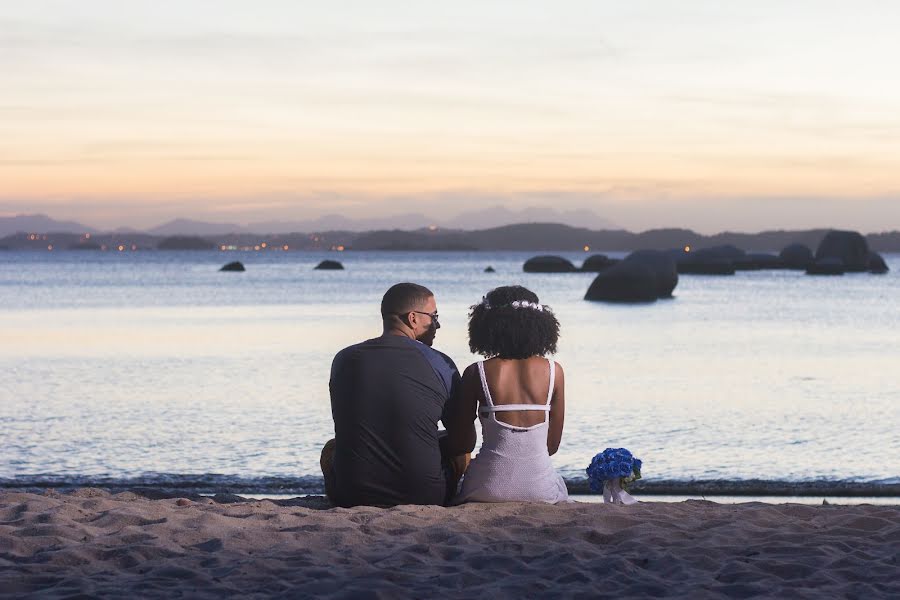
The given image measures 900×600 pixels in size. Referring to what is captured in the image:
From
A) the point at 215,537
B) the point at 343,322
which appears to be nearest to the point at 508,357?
the point at 215,537

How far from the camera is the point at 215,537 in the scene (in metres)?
6.05

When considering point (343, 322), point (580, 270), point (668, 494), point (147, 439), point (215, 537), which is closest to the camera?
point (215, 537)

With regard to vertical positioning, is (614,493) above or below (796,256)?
below

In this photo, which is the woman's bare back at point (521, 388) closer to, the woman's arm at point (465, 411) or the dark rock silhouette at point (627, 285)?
the woman's arm at point (465, 411)

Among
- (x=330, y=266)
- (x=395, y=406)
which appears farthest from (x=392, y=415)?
(x=330, y=266)

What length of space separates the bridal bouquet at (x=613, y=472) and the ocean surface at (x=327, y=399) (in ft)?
10.5

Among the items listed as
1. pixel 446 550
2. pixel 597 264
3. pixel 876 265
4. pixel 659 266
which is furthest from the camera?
pixel 597 264

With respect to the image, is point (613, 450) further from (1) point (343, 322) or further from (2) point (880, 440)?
(1) point (343, 322)

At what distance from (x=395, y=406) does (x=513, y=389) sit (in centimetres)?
69

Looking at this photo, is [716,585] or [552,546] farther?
[552,546]

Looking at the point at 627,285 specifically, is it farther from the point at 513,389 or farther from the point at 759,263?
the point at 759,263

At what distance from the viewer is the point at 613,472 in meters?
7.30

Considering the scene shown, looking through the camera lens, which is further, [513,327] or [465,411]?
[465,411]

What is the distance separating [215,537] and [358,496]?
43.6 inches
